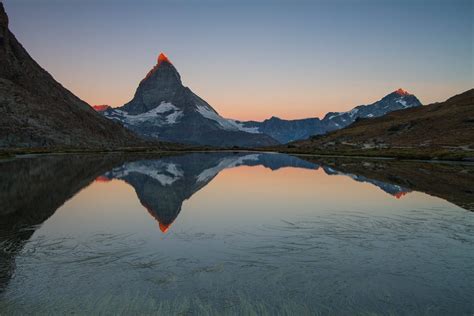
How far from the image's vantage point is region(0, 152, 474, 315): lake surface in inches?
520

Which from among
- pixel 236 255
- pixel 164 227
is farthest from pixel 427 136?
pixel 236 255

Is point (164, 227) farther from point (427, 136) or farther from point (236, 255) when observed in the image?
point (427, 136)

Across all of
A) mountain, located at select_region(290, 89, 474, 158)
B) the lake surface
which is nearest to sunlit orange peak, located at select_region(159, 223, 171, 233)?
the lake surface

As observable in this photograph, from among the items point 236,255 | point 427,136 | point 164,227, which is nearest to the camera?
point 236,255

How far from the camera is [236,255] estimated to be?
18406 millimetres

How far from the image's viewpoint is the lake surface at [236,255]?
13211 millimetres

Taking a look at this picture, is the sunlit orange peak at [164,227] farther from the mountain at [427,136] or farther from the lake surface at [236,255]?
the mountain at [427,136]

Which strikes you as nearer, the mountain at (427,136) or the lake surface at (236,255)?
the lake surface at (236,255)

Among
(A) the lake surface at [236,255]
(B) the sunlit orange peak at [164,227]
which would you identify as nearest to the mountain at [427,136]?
(A) the lake surface at [236,255]

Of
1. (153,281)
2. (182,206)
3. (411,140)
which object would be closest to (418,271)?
(153,281)

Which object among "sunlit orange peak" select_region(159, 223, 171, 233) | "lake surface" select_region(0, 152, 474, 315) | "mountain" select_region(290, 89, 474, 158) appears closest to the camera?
"lake surface" select_region(0, 152, 474, 315)

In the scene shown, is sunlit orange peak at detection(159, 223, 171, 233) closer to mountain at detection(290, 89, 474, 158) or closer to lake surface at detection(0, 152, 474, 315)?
lake surface at detection(0, 152, 474, 315)

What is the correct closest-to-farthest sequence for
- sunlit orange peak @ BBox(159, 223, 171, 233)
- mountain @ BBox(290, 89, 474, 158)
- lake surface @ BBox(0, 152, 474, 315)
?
lake surface @ BBox(0, 152, 474, 315), sunlit orange peak @ BBox(159, 223, 171, 233), mountain @ BBox(290, 89, 474, 158)

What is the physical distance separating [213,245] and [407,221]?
14144 mm
